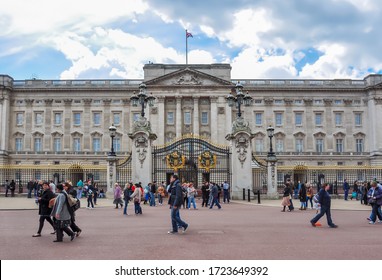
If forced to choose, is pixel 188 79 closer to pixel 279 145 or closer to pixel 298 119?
pixel 279 145

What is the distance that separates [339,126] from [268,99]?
12.7m

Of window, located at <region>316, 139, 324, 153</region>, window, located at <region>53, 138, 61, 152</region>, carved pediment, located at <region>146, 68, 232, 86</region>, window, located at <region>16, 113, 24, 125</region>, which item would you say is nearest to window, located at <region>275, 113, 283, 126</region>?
window, located at <region>316, 139, 324, 153</region>

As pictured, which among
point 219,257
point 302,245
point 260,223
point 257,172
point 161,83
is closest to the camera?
point 219,257

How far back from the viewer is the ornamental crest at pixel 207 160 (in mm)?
26266

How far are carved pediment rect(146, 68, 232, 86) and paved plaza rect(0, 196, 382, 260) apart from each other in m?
48.7

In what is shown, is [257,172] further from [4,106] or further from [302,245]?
[4,106]

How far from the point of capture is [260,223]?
13977 millimetres

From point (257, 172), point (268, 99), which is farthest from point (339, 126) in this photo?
point (257, 172)

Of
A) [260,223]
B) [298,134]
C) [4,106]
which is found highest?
[4,106]

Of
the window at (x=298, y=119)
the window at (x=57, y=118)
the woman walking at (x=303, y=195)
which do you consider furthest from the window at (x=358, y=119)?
the woman walking at (x=303, y=195)

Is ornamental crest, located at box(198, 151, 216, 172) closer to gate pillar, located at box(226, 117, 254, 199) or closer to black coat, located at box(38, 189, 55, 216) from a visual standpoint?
gate pillar, located at box(226, 117, 254, 199)

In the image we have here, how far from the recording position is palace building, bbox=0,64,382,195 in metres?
62.4

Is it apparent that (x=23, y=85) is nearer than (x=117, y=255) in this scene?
No
